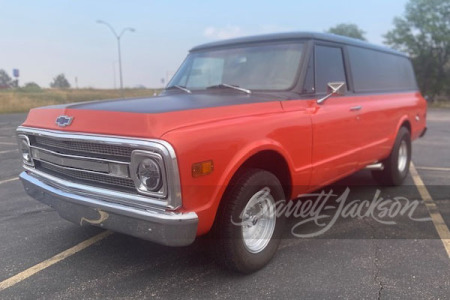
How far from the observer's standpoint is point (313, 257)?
3453 millimetres

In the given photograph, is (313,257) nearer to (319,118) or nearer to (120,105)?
(319,118)

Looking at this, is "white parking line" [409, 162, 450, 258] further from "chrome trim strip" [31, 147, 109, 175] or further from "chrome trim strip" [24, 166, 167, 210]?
"chrome trim strip" [31, 147, 109, 175]

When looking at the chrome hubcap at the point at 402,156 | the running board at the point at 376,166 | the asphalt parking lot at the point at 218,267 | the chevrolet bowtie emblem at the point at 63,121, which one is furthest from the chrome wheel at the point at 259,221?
the chrome hubcap at the point at 402,156

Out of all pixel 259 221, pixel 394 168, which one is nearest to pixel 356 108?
pixel 394 168

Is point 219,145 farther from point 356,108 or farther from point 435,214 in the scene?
point 435,214

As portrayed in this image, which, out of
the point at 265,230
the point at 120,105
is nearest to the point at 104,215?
the point at 120,105

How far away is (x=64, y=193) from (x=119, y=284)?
2.60 ft

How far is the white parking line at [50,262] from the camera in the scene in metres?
3.05

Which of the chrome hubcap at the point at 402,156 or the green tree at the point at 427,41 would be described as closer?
the chrome hubcap at the point at 402,156

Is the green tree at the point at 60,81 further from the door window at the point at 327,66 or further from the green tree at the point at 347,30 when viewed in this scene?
the door window at the point at 327,66

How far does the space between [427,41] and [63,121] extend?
39.6 meters

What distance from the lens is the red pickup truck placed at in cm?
258

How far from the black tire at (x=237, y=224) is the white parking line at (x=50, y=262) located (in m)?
1.40

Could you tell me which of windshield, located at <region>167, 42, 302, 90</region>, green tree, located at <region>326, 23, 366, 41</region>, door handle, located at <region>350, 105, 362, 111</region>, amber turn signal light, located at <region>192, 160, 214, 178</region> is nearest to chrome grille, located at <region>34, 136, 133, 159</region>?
amber turn signal light, located at <region>192, 160, 214, 178</region>
